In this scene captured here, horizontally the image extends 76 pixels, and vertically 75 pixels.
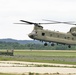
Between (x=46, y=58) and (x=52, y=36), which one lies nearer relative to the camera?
(x=46, y=58)

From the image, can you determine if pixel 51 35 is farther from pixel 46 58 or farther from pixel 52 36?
pixel 46 58

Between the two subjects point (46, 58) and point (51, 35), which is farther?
point (51, 35)

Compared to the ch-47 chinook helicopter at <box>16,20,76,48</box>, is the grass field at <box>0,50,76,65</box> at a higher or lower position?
lower

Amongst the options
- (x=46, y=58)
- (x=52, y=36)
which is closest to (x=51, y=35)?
(x=52, y=36)

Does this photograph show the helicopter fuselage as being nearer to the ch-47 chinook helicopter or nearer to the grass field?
the ch-47 chinook helicopter

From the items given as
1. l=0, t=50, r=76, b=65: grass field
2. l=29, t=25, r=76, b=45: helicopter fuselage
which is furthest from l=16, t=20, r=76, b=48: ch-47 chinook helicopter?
l=0, t=50, r=76, b=65: grass field

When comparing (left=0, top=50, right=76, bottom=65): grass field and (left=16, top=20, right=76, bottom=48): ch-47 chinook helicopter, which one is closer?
(left=0, top=50, right=76, bottom=65): grass field

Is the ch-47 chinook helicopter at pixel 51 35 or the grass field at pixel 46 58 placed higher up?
the ch-47 chinook helicopter at pixel 51 35

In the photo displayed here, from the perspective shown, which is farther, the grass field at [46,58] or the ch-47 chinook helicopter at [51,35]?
the ch-47 chinook helicopter at [51,35]

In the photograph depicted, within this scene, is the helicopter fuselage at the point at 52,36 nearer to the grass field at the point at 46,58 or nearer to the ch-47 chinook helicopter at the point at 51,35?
the ch-47 chinook helicopter at the point at 51,35

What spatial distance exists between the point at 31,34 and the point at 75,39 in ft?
33.4

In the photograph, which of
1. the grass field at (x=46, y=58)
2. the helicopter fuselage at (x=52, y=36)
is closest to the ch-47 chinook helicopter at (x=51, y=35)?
the helicopter fuselage at (x=52, y=36)

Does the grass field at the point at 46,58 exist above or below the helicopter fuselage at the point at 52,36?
below

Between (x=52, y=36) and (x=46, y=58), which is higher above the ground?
(x=52, y=36)
